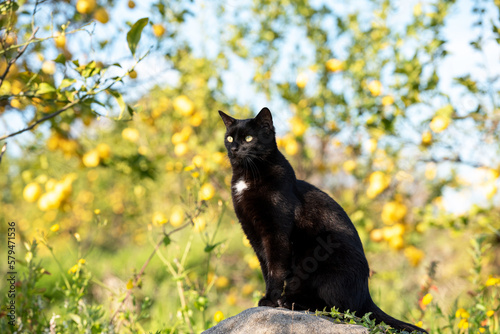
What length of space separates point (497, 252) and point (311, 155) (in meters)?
2.78

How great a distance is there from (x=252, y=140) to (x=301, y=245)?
655 millimetres

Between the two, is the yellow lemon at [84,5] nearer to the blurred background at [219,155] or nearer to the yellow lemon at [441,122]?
the blurred background at [219,155]

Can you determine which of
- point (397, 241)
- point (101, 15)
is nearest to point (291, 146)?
point (397, 241)

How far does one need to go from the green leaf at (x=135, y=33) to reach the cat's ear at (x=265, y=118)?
2.55 feet

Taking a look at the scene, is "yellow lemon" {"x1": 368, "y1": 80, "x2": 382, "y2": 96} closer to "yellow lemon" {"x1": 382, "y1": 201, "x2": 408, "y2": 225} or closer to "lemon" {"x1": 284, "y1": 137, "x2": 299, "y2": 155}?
"lemon" {"x1": 284, "y1": 137, "x2": 299, "y2": 155}

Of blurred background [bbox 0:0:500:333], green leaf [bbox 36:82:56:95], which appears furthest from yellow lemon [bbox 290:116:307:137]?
green leaf [bbox 36:82:56:95]

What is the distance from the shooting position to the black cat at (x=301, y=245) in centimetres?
207

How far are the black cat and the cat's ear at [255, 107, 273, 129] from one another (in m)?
0.25

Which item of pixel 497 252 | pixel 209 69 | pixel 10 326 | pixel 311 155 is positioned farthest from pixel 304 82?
pixel 497 252

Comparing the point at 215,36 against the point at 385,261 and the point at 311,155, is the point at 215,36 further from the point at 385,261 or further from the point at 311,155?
the point at 385,261

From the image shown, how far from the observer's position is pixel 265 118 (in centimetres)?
253

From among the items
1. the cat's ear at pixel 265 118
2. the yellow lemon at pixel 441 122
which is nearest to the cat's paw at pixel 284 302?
the cat's ear at pixel 265 118

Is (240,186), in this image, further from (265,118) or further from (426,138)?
(426,138)

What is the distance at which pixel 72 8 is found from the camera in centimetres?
350
